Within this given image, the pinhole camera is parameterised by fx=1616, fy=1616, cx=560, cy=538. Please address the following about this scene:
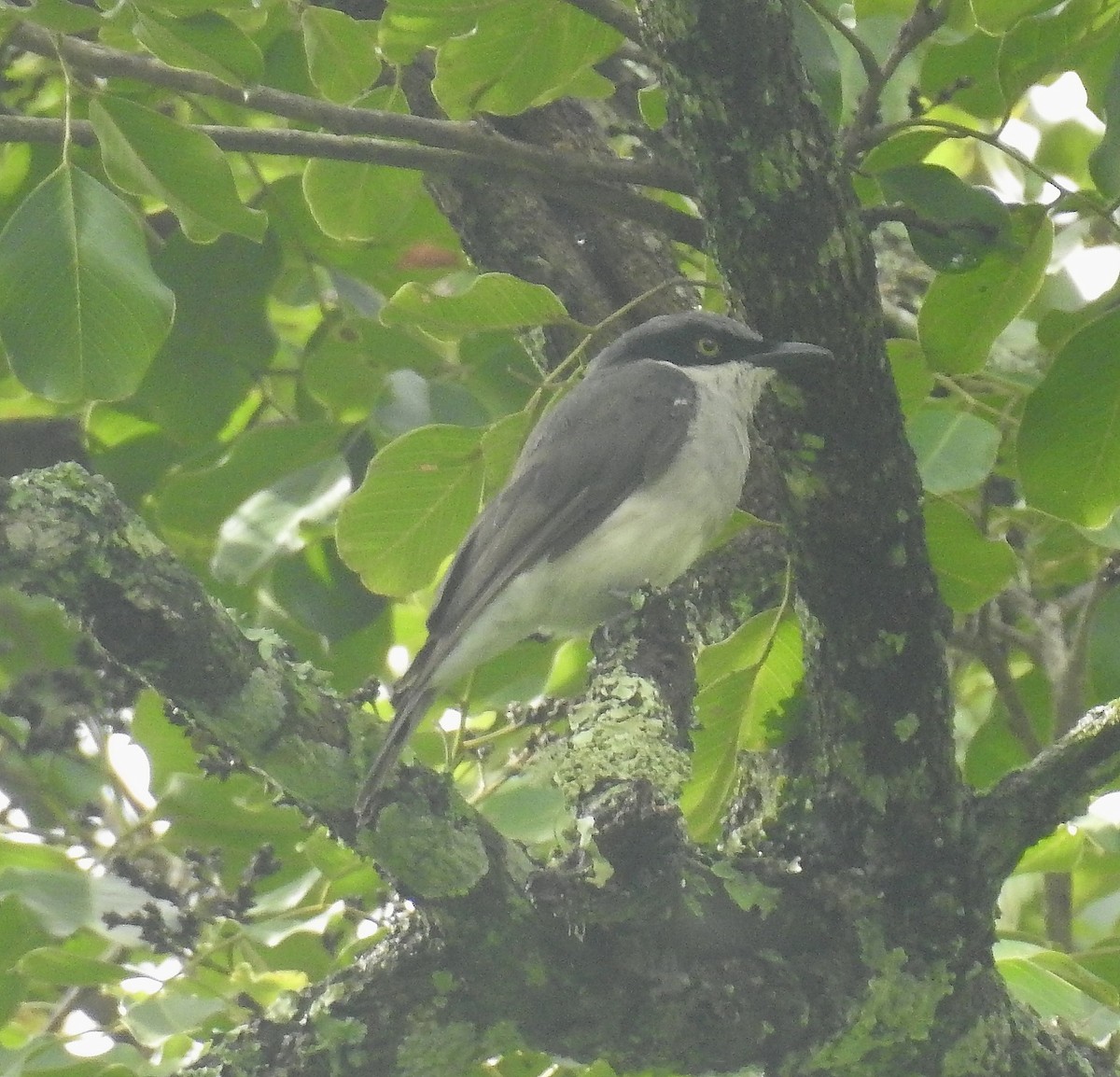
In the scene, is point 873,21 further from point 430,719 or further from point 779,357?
point 430,719

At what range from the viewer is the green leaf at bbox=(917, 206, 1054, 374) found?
3.07m

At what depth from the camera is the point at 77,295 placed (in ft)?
9.98

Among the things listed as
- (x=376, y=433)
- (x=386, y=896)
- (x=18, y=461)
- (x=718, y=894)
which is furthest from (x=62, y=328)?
(x=18, y=461)

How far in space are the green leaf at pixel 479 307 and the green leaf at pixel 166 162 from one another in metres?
0.39

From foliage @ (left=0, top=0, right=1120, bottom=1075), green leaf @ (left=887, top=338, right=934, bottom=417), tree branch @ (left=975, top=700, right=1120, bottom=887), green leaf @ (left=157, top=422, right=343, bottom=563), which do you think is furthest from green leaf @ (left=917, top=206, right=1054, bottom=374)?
green leaf @ (left=157, top=422, right=343, bottom=563)

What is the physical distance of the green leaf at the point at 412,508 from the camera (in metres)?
3.44

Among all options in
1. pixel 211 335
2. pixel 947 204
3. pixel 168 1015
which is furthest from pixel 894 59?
pixel 168 1015

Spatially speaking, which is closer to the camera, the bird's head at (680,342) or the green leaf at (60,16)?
the green leaf at (60,16)

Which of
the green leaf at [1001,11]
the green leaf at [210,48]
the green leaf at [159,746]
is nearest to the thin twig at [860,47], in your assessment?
the green leaf at [1001,11]

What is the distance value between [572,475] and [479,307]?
2.61 ft

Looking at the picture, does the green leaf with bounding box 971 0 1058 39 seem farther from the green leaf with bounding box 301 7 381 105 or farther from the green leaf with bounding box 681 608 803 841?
the green leaf with bounding box 301 7 381 105

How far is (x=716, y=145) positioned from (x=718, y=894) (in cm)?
133

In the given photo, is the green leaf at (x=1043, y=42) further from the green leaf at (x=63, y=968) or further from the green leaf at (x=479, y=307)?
the green leaf at (x=63, y=968)

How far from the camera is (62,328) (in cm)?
306
